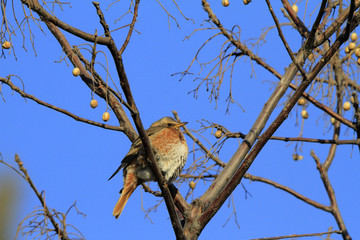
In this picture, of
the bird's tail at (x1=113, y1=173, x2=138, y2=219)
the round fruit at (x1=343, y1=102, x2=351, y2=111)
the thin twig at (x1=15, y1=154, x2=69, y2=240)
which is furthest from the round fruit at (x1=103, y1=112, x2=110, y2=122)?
the round fruit at (x1=343, y1=102, x2=351, y2=111)

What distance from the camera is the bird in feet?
17.3

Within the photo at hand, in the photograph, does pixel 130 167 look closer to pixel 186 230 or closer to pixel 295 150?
pixel 186 230

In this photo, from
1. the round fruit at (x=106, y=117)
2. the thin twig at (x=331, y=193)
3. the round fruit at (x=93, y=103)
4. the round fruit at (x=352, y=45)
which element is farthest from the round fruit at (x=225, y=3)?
the thin twig at (x=331, y=193)

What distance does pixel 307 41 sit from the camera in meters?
4.52

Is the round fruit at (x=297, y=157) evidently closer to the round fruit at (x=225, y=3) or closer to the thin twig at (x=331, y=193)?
the thin twig at (x=331, y=193)

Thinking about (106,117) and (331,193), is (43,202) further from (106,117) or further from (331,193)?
(331,193)

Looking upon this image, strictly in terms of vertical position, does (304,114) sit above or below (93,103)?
above

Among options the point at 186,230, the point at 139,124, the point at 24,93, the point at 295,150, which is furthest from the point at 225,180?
the point at 295,150

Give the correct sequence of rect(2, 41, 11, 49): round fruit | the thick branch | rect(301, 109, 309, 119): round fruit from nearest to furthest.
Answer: the thick branch < rect(2, 41, 11, 49): round fruit < rect(301, 109, 309, 119): round fruit

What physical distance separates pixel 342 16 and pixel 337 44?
0.75 meters

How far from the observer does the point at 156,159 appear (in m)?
5.63

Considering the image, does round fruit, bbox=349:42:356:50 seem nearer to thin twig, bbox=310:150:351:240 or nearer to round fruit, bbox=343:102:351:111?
round fruit, bbox=343:102:351:111

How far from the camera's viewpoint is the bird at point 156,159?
5270 mm

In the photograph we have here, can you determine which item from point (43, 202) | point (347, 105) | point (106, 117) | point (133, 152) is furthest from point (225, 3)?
point (43, 202)
